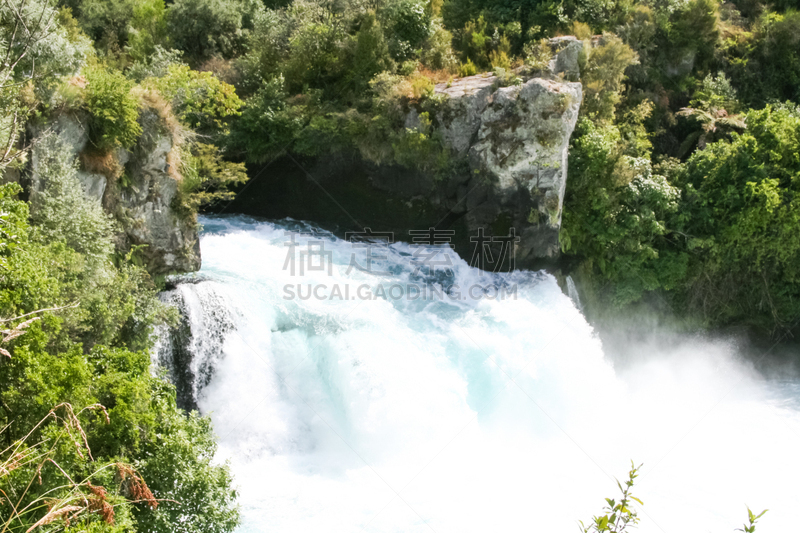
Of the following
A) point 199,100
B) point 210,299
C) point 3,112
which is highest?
point 199,100

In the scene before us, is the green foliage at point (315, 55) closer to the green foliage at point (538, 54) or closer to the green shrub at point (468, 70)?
the green shrub at point (468, 70)

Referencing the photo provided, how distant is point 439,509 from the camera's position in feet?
31.2

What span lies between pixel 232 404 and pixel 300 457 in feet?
5.21

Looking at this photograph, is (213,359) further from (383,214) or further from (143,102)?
(383,214)

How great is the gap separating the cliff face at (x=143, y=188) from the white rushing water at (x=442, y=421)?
84 cm

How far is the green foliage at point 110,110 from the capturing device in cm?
966

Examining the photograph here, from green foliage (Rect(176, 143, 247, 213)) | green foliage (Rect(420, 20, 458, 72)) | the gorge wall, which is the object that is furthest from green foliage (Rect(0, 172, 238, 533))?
green foliage (Rect(420, 20, 458, 72))

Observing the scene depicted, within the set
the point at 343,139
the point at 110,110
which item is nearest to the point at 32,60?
the point at 110,110

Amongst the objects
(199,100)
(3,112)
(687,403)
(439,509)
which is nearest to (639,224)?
(687,403)

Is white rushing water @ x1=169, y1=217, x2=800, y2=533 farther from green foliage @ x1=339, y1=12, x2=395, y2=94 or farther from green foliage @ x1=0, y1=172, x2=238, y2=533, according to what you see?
green foliage @ x1=339, y1=12, x2=395, y2=94

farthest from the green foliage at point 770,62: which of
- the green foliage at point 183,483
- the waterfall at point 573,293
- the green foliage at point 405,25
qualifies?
the green foliage at point 183,483

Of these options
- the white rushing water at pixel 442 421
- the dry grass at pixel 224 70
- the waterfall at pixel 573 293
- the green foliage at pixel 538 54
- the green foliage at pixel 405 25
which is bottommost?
the white rushing water at pixel 442 421

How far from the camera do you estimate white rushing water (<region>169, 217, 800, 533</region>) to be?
973 centimetres

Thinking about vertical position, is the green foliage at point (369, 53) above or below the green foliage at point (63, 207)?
above
